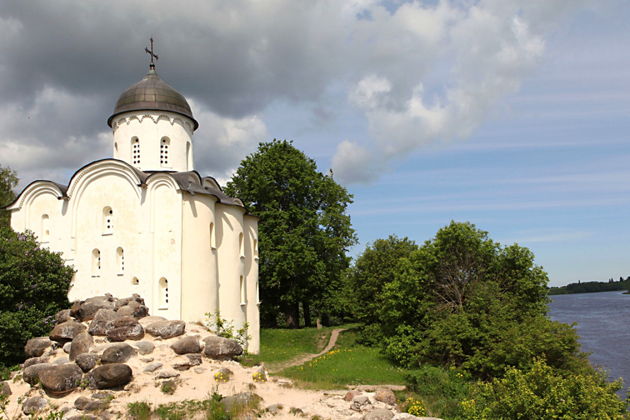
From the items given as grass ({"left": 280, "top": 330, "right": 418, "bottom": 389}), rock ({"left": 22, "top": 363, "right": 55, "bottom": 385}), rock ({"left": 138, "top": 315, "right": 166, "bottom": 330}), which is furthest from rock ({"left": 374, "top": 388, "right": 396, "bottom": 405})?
rock ({"left": 22, "top": 363, "right": 55, "bottom": 385})

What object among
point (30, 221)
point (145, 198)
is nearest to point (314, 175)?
point (145, 198)

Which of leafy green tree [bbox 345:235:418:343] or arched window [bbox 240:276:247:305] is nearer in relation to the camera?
arched window [bbox 240:276:247:305]

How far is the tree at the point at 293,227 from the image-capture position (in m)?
28.4

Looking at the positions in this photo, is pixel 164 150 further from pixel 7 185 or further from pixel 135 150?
pixel 7 185

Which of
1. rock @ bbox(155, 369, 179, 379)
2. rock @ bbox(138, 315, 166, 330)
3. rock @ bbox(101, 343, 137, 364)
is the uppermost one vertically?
rock @ bbox(138, 315, 166, 330)

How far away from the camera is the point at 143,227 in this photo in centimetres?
1844

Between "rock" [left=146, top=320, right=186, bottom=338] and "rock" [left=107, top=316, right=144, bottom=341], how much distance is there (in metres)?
0.36

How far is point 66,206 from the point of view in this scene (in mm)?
19344

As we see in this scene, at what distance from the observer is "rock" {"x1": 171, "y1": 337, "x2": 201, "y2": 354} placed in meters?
14.9

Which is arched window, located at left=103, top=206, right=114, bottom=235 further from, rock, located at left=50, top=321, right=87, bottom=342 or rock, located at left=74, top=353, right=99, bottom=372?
rock, located at left=74, top=353, right=99, bottom=372

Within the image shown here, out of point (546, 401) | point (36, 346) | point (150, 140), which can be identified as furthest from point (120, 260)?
→ point (546, 401)

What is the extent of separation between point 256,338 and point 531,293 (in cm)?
1258

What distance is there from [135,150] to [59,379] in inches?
446

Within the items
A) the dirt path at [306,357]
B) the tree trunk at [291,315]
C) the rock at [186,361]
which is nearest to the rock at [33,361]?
the rock at [186,361]
